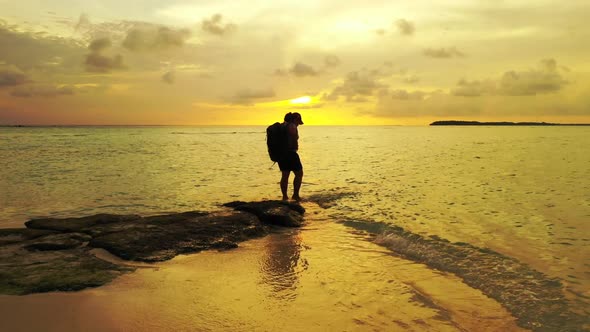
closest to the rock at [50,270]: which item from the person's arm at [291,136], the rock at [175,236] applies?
the rock at [175,236]

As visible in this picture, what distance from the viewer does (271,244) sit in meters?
8.39

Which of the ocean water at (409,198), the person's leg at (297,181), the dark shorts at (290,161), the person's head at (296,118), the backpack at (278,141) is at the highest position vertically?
the person's head at (296,118)

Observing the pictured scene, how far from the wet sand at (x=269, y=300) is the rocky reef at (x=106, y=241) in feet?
1.38

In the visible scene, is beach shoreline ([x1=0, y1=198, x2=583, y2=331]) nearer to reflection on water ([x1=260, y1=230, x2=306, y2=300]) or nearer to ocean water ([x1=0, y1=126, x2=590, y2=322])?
reflection on water ([x1=260, y1=230, x2=306, y2=300])

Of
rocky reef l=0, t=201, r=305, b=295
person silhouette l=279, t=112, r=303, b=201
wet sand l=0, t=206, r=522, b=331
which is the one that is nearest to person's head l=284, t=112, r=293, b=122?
person silhouette l=279, t=112, r=303, b=201

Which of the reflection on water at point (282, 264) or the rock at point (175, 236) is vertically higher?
the rock at point (175, 236)

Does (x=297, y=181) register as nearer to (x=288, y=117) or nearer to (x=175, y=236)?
(x=288, y=117)

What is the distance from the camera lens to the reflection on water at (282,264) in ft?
18.9

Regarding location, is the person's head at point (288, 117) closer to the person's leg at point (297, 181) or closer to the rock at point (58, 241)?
the person's leg at point (297, 181)

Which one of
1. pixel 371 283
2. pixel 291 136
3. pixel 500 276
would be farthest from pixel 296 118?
pixel 500 276

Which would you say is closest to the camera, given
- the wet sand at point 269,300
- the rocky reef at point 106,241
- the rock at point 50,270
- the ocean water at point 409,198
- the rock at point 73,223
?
the wet sand at point 269,300

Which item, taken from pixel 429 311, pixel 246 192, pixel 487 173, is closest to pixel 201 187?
pixel 246 192

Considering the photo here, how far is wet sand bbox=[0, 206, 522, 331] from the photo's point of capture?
463cm

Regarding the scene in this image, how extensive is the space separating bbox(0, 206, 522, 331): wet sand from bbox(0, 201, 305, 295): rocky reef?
0.42 meters
